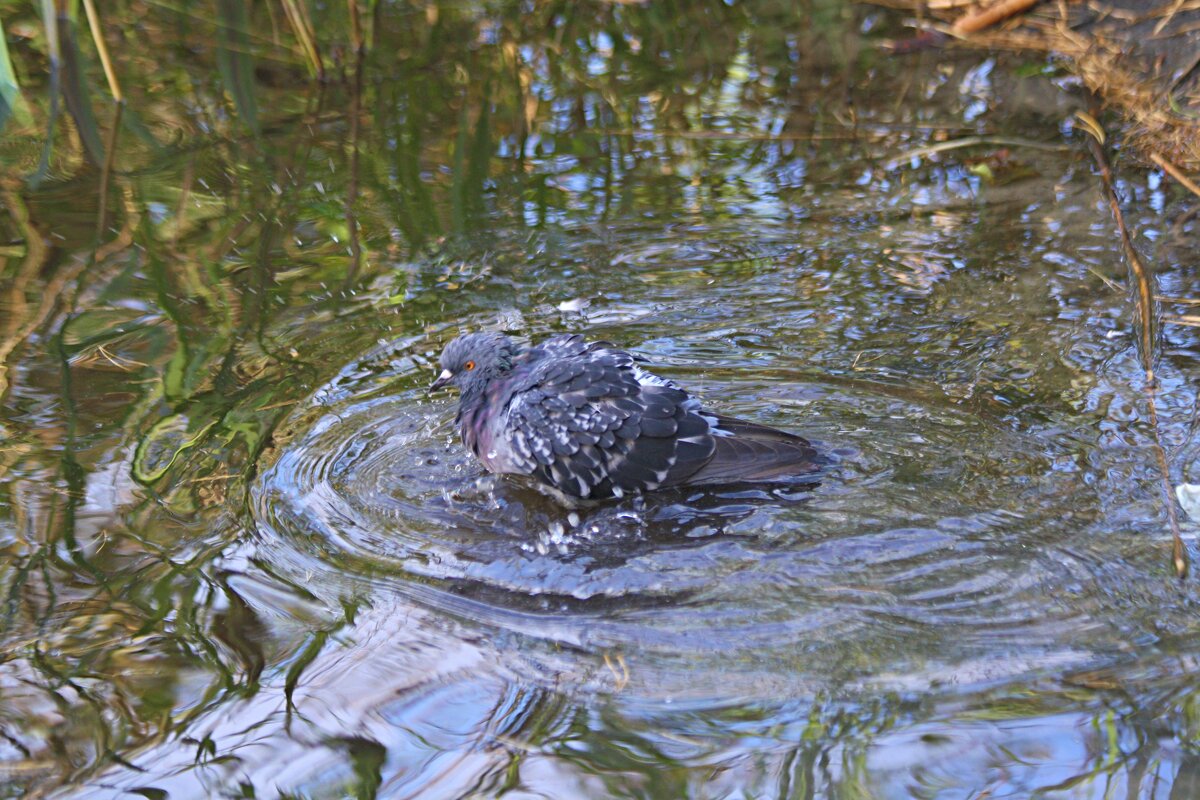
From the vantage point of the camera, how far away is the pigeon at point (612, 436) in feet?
14.3

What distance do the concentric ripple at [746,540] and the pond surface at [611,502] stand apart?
17mm

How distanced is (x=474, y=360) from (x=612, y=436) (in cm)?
→ 75

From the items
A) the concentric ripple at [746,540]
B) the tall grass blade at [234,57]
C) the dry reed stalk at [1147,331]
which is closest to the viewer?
the concentric ripple at [746,540]

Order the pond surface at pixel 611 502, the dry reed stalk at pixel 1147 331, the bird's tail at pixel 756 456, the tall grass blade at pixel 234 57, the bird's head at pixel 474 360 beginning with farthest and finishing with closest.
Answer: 1. the tall grass blade at pixel 234 57
2. the bird's head at pixel 474 360
3. the bird's tail at pixel 756 456
4. the dry reed stalk at pixel 1147 331
5. the pond surface at pixel 611 502

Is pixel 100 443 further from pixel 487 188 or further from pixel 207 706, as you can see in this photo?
pixel 487 188

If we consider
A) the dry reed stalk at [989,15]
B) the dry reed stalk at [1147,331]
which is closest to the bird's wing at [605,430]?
the dry reed stalk at [1147,331]

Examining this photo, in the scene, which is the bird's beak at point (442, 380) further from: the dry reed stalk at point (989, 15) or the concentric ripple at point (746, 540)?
the dry reed stalk at point (989, 15)

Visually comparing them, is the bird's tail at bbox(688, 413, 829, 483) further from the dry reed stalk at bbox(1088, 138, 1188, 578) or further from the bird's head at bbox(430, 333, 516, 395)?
the dry reed stalk at bbox(1088, 138, 1188, 578)

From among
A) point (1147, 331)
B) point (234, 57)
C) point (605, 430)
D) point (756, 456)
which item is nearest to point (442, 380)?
point (605, 430)

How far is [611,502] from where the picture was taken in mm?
4535

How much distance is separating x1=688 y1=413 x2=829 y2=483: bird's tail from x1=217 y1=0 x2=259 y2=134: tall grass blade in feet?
10.0

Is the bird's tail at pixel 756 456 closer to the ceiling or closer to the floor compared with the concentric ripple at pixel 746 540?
closer to the ceiling

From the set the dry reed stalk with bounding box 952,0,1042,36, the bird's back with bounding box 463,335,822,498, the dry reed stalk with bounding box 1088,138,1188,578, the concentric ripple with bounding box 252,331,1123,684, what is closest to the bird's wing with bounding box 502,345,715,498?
the bird's back with bounding box 463,335,822,498

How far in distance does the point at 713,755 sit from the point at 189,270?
13.4 ft
